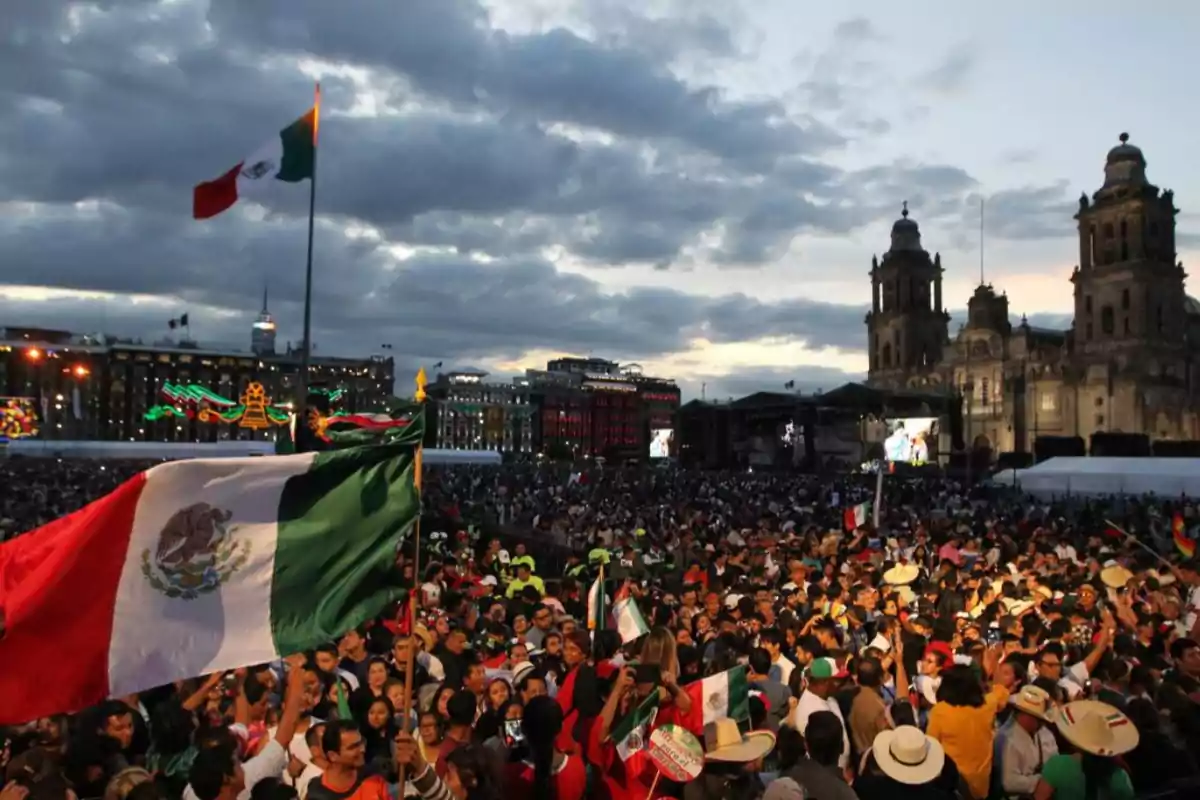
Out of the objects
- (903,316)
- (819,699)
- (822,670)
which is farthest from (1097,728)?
(903,316)

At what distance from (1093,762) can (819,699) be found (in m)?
1.75

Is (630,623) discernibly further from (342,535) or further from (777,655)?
(342,535)

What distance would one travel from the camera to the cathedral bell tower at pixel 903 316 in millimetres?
97000

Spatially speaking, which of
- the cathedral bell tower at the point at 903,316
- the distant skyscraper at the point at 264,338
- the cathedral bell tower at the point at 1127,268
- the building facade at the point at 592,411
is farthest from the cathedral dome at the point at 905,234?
the distant skyscraper at the point at 264,338

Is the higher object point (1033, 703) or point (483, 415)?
point (483, 415)

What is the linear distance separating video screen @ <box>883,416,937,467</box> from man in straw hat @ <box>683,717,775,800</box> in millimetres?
59525

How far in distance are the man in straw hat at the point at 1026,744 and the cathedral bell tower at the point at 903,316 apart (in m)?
92.9

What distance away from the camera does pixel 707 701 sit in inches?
218

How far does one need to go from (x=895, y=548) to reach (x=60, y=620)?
15632 mm

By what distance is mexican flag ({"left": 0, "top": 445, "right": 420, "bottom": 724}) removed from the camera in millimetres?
4219

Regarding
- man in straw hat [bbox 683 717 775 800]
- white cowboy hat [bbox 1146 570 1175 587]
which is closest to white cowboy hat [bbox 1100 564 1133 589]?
white cowboy hat [bbox 1146 570 1175 587]

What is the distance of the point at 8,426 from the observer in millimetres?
54031

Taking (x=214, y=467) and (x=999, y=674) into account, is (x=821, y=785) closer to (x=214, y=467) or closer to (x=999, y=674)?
(x=999, y=674)

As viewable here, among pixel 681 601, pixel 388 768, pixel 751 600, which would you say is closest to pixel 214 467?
pixel 388 768
